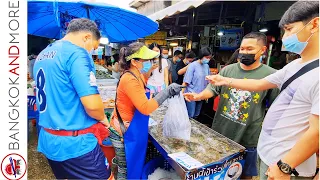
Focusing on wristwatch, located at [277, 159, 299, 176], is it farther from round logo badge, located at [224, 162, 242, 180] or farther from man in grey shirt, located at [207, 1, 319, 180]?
round logo badge, located at [224, 162, 242, 180]

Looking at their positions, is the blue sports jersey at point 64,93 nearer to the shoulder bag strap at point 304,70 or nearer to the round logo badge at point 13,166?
the round logo badge at point 13,166

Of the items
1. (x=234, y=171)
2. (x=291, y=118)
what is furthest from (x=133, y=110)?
(x=291, y=118)

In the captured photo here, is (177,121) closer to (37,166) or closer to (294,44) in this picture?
(294,44)

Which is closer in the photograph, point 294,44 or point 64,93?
point 294,44

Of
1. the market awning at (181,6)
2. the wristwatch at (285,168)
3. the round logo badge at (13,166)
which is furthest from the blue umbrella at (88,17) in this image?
the wristwatch at (285,168)

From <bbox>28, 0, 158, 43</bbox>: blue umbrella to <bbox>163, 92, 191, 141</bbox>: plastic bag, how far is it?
4.10 feet

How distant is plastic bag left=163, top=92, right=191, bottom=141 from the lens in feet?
6.95

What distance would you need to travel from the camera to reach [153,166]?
2.38 m

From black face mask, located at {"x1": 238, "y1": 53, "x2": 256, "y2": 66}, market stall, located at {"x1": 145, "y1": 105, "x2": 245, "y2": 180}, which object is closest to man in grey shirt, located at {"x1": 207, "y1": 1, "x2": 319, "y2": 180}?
market stall, located at {"x1": 145, "y1": 105, "x2": 245, "y2": 180}

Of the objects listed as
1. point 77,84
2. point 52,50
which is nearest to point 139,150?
point 77,84

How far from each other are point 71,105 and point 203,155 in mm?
1184

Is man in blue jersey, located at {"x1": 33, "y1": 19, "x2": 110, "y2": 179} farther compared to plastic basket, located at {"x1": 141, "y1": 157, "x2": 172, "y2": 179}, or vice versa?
plastic basket, located at {"x1": 141, "y1": 157, "x2": 172, "y2": 179}

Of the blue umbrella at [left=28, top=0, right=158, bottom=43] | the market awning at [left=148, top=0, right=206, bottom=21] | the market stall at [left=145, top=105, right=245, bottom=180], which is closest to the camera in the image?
the market stall at [left=145, top=105, right=245, bottom=180]

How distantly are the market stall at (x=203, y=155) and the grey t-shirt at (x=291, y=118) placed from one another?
0.40 meters
